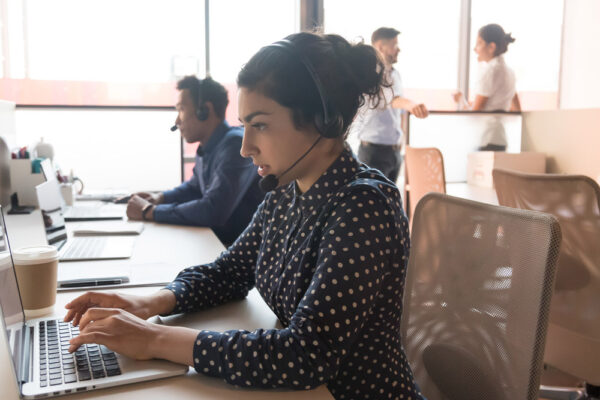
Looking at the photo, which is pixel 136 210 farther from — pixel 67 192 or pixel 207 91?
pixel 207 91

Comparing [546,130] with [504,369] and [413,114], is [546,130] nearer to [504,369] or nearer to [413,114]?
[413,114]

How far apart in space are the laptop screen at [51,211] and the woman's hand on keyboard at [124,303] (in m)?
0.76

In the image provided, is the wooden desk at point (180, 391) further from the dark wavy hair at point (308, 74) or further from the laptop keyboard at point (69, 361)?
the dark wavy hair at point (308, 74)

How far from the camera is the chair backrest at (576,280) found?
1.41 metres

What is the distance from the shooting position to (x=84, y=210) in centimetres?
220

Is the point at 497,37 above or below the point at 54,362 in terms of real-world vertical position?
above

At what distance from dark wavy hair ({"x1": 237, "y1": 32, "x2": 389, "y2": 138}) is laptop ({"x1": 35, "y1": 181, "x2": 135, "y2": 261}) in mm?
735

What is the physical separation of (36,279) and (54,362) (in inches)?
10.3

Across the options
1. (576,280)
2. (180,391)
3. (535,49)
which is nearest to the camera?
(180,391)

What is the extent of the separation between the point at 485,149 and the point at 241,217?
5.99ft

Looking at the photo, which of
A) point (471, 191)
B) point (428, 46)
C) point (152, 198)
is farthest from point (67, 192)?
point (428, 46)

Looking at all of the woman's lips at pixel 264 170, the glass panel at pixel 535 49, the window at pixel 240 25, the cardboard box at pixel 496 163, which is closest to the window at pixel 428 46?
the glass panel at pixel 535 49

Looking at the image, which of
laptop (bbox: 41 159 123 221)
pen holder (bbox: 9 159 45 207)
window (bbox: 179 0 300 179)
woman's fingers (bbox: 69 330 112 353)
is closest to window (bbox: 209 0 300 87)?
window (bbox: 179 0 300 179)

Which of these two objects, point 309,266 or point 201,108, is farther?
point 201,108
